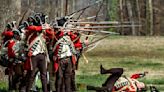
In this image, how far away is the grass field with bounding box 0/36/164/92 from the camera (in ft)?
67.9

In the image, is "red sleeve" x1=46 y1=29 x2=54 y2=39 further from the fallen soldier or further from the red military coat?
the fallen soldier

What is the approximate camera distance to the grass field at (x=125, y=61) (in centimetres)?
2070

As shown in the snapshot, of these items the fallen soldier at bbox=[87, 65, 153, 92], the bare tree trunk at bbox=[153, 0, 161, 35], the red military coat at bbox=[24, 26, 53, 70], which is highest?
the red military coat at bbox=[24, 26, 53, 70]

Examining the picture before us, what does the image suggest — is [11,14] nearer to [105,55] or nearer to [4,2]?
[4,2]

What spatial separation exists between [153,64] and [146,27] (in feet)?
109

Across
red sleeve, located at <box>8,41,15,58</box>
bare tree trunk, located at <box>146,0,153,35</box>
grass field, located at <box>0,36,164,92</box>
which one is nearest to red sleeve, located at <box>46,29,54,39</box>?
red sleeve, located at <box>8,41,15,58</box>

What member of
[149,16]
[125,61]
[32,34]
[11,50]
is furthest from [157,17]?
[32,34]

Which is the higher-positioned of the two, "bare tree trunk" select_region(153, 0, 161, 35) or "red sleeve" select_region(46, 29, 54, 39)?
"red sleeve" select_region(46, 29, 54, 39)

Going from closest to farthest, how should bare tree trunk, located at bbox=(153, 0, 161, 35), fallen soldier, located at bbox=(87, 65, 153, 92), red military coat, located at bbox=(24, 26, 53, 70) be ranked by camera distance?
fallen soldier, located at bbox=(87, 65, 153, 92) → red military coat, located at bbox=(24, 26, 53, 70) → bare tree trunk, located at bbox=(153, 0, 161, 35)

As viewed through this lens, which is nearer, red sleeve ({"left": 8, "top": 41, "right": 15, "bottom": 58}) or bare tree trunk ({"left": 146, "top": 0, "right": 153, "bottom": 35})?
red sleeve ({"left": 8, "top": 41, "right": 15, "bottom": 58})

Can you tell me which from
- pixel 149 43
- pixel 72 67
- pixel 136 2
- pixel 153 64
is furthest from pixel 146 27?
pixel 72 67

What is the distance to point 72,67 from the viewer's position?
1603 cm

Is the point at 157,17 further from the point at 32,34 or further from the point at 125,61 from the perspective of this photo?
the point at 32,34

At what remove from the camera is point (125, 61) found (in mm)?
29828
